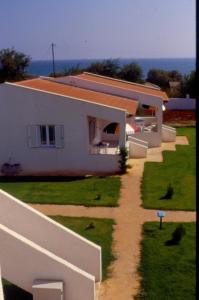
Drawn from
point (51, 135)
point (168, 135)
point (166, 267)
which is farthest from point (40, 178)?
point (168, 135)

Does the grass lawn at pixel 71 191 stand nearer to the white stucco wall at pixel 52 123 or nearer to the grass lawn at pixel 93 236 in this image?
the white stucco wall at pixel 52 123

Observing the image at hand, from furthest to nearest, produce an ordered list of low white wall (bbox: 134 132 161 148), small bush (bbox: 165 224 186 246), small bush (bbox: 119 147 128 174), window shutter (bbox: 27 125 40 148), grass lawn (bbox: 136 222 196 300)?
1. low white wall (bbox: 134 132 161 148)
2. window shutter (bbox: 27 125 40 148)
3. small bush (bbox: 119 147 128 174)
4. small bush (bbox: 165 224 186 246)
5. grass lawn (bbox: 136 222 196 300)

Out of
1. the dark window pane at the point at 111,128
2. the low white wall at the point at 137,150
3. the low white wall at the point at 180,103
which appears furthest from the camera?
the low white wall at the point at 180,103

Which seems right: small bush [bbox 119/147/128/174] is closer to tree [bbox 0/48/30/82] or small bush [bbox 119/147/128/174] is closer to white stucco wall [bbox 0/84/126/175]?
white stucco wall [bbox 0/84/126/175]

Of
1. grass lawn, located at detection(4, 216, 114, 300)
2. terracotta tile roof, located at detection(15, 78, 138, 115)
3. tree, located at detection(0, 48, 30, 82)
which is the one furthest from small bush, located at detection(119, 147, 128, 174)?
tree, located at detection(0, 48, 30, 82)

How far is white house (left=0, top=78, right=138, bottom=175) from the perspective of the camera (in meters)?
20.0

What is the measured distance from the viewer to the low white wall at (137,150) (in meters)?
23.4

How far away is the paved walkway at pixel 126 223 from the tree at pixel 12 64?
3381 cm

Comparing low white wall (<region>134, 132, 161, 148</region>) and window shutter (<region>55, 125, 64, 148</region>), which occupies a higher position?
window shutter (<region>55, 125, 64, 148</region>)

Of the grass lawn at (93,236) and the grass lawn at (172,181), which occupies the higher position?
the grass lawn at (172,181)

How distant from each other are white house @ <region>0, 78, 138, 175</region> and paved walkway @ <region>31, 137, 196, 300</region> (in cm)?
210

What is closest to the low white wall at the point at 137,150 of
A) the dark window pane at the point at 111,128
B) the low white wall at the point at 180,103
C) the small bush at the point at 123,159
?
the small bush at the point at 123,159

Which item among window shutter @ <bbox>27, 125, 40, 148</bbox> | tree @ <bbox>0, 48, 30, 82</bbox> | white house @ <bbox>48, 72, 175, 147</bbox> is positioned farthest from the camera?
tree @ <bbox>0, 48, 30, 82</bbox>

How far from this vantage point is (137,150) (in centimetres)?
2342
